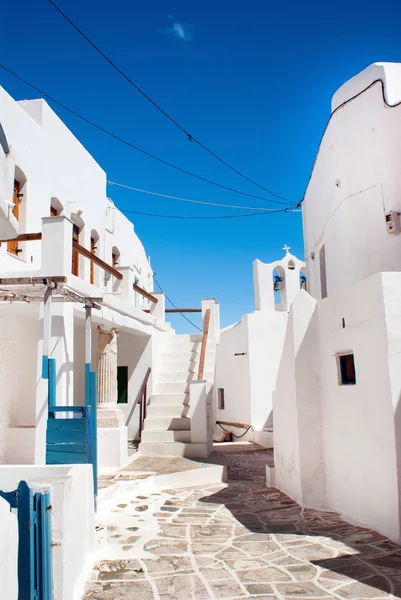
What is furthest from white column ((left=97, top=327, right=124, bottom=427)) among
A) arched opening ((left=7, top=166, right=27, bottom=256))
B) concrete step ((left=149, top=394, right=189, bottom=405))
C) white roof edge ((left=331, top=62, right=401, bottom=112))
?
white roof edge ((left=331, top=62, right=401, bottom=112))

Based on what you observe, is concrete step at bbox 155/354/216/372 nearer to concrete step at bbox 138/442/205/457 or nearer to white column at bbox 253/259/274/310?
white column at bbox 253/259/274/310

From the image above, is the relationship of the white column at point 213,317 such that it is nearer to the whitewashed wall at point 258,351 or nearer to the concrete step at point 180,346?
the whitewashed wall at point 258,351

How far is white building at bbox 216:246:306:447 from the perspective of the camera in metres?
14.6

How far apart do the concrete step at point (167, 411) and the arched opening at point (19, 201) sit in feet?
19.3

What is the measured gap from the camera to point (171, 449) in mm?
11398

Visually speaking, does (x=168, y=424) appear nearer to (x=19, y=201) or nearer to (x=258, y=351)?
(x=258, y=351)

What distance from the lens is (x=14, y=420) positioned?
30.1 ft

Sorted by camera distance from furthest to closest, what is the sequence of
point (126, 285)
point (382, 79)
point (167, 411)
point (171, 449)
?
point (167, 411) < point (126, 285) < point (171, 449) < point (382, 79)

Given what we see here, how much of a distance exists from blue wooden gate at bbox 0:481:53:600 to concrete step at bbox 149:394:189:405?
389 inches

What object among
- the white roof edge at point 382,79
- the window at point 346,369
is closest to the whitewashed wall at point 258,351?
the white roof edge at point 382,79

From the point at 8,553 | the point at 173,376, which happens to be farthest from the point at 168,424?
the point at 8,553

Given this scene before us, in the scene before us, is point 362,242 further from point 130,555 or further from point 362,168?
point 130,555

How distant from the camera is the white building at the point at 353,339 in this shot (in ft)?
19.6

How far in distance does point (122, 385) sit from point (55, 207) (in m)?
5.80
